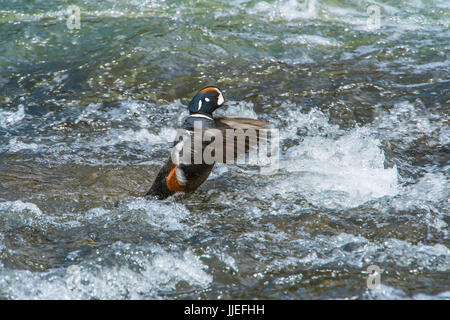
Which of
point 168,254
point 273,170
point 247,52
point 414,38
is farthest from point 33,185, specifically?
point 414,38

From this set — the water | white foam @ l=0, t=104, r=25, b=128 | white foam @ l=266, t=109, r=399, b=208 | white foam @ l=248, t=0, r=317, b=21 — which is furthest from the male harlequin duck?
white foam @ l=248, t=0, r=317, b=21

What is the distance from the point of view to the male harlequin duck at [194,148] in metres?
4.66

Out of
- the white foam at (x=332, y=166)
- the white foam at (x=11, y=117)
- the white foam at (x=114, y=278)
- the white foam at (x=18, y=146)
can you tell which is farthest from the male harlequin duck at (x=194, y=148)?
the white foam at (x=11, y=117)

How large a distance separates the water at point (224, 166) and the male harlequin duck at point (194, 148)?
16 cm

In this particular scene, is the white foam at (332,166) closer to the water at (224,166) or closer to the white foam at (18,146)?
the water at (224,166)

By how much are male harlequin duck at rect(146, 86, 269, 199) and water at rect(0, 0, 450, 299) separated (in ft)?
0.53

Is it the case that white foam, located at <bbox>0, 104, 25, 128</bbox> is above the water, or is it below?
below

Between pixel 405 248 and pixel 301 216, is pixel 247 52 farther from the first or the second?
pixel 405 248

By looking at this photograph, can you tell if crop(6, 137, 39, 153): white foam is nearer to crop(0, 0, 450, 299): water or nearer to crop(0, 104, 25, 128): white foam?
crop(0, 0, 450, 299): water

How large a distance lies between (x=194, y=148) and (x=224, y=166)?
962mm

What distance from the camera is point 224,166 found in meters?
5.62

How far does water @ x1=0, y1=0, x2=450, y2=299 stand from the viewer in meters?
3.74

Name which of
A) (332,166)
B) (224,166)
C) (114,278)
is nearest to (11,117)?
(224,166)

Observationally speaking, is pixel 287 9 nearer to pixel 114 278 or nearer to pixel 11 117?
pixel 11 117
